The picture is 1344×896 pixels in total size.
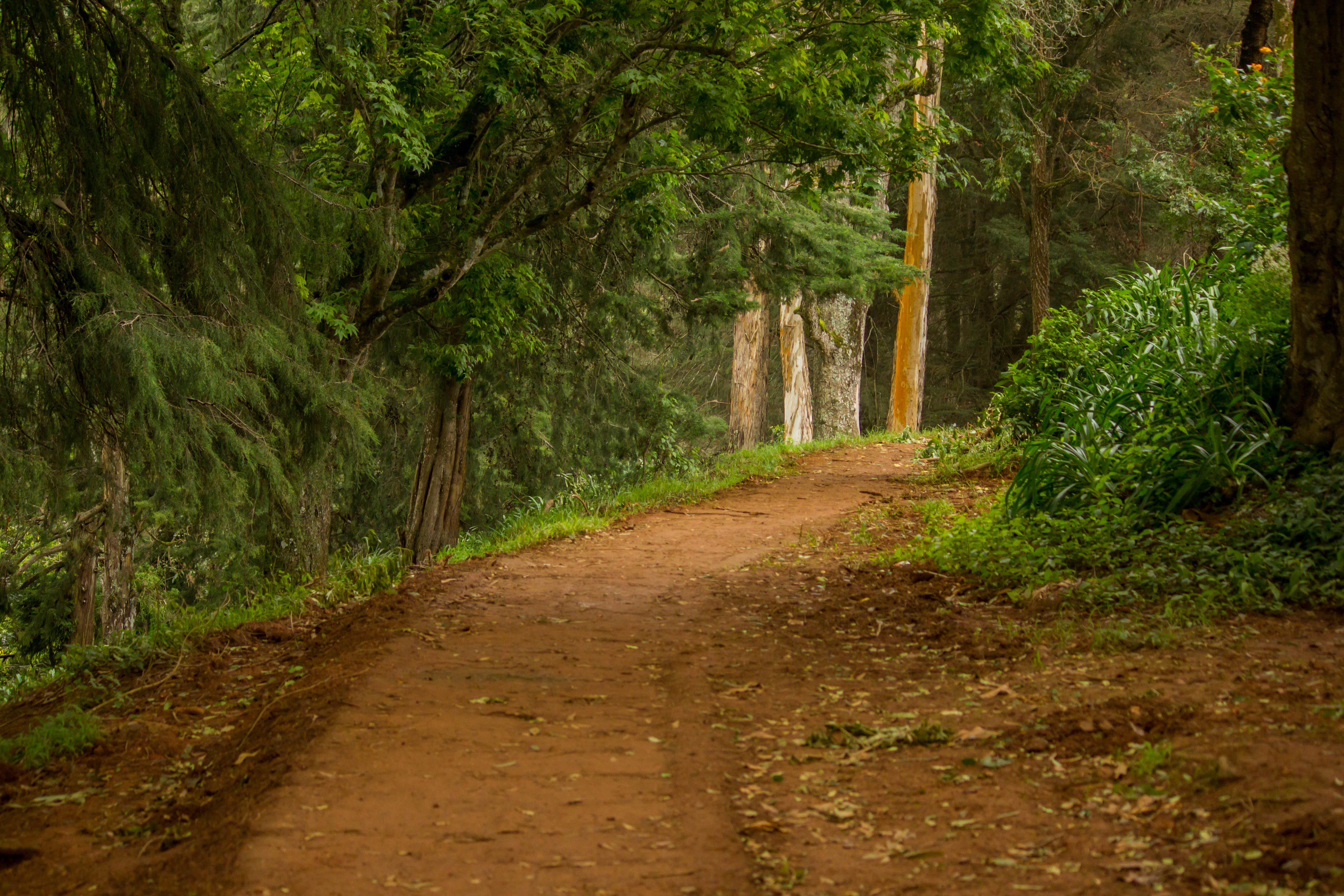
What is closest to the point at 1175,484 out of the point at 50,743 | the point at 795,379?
the point at 50,743

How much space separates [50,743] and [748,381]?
16.1 meters

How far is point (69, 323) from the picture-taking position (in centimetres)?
452

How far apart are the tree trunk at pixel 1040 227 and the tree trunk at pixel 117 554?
15.0 metres

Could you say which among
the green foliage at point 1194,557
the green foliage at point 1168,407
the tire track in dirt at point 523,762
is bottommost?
the tire track in dirt at point 523,762

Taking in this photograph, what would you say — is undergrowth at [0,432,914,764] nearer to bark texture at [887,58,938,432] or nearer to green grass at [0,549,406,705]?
green grass at [0,549,406,705]

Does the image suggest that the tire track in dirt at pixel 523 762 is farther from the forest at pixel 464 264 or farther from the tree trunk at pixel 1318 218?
the tree trunk at pixel 1318 218

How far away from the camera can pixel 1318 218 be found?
592 cm

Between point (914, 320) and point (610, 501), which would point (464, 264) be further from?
point (914, 320)

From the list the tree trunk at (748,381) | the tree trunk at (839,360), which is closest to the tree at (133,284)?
the tree trunk at (839,360)

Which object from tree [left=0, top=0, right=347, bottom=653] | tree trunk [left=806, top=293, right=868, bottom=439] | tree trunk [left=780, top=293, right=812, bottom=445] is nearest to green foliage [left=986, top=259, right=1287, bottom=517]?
tree [left=0, top=0, right=347, bottom=653]

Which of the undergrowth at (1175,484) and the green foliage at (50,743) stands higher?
the undergrowth at (1175,484)

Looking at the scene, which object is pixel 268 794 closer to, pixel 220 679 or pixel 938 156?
pixel 220 679

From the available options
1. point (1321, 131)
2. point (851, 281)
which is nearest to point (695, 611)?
point (1321, 131)

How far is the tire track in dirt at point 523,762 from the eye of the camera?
2980 mm
